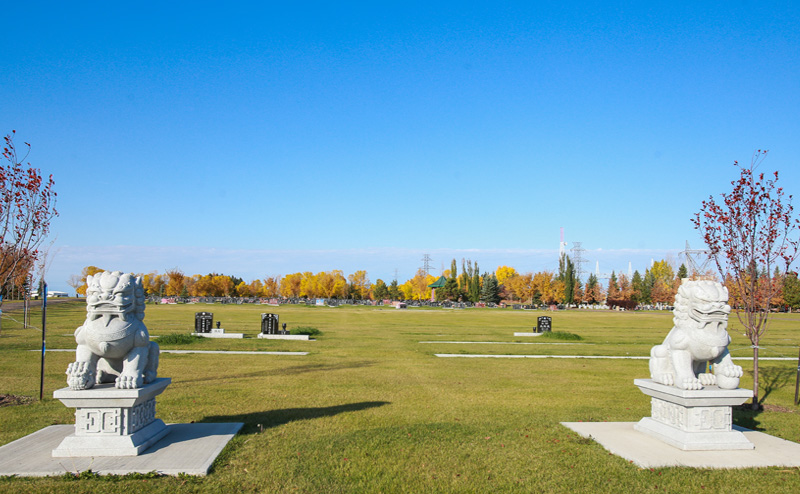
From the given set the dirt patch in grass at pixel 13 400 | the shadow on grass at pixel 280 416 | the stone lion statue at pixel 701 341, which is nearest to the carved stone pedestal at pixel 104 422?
the shadow on grass at pixel 280 416

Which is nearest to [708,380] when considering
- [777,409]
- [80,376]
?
[777,409]

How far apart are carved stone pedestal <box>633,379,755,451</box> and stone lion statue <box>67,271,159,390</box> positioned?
7.24m

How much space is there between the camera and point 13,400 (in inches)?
374

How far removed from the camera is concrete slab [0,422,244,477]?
5645mm

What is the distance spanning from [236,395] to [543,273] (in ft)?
318

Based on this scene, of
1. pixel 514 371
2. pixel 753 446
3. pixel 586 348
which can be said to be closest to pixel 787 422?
pixel 753 446

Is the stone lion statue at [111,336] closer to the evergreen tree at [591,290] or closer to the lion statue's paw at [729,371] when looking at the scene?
the lion statue's paw at [729,371]

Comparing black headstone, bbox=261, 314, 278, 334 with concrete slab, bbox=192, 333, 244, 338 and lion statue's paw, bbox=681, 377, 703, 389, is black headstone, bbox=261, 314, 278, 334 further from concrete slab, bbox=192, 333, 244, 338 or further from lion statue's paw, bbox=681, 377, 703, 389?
lion statue's paw, bbox=681, 377, 703, 389

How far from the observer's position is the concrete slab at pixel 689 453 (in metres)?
6.18

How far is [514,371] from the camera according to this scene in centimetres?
1437

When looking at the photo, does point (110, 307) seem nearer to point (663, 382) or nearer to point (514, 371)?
point (663, 382)

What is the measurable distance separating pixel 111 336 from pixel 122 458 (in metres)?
1.50

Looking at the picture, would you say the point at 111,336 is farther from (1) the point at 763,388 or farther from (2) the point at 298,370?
(1) the point at 763,388

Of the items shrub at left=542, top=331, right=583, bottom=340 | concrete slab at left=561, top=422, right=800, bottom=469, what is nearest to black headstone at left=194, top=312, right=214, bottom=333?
shrub at left=542, top=331, right=583, bottom=340
